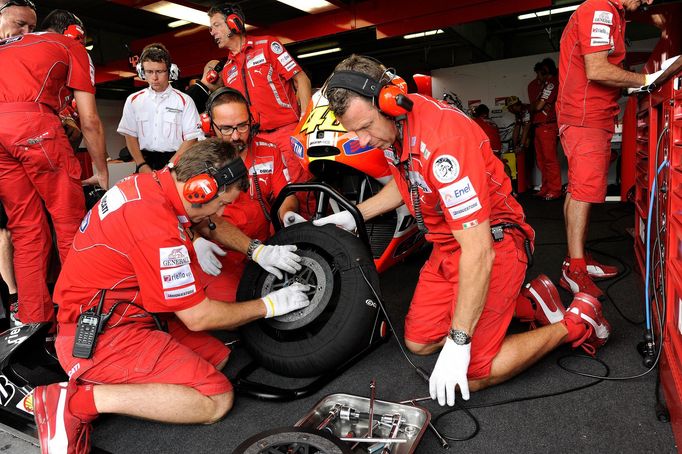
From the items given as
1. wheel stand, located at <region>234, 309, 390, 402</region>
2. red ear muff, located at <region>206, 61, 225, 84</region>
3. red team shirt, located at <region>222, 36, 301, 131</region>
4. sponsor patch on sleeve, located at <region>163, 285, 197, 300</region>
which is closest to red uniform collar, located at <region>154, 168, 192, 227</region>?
sponsor patch on sleeve, located at <region>163, 285, 197, 300</region>

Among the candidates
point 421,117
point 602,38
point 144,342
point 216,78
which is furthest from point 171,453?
point 216,78

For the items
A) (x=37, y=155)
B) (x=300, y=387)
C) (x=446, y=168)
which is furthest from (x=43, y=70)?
(x=446, y=168)

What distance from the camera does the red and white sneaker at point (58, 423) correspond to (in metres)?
1.63

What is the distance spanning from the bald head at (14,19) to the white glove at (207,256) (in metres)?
1.52

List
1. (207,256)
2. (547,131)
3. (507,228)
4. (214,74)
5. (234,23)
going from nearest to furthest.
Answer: (507,228)
(207,256)
(234,23)
(214,74)
(547,131)

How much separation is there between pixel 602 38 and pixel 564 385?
1766 millimetres

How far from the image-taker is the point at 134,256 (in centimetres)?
171

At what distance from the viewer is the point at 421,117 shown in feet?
5.69

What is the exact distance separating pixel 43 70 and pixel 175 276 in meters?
1.49

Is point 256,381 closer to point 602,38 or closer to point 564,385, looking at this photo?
point 564,385

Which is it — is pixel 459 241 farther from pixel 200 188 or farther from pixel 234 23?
pixel 234 23

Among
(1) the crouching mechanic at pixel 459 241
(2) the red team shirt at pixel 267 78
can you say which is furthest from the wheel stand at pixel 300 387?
(2) the red team shirt at pixel 267 78

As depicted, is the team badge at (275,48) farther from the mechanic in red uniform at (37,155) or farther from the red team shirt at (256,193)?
the mechanic in red uniform at (37,155)

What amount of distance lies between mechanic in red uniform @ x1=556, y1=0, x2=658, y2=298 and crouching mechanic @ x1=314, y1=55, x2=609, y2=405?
645mm
